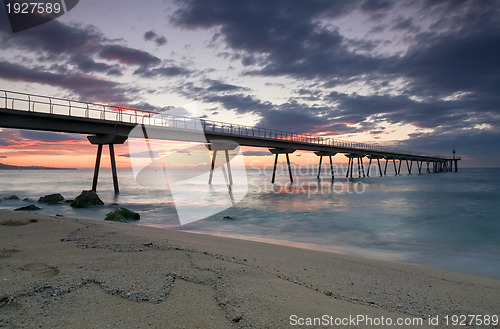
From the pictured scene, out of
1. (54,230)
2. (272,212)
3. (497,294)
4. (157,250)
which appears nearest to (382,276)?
(497,294)

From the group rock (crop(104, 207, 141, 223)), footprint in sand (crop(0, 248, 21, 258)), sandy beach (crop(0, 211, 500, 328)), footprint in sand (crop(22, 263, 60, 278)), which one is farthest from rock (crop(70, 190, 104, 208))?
footprint in sand (crop(22, 263, 60, 278))

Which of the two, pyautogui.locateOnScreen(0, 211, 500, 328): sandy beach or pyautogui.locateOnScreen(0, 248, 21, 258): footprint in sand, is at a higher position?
pyautogui.locateOnScreen(0, 248, 21, 258): footprint in sand

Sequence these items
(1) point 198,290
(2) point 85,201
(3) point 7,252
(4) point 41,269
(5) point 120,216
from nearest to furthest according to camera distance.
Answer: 1. (1) point 198,290
2. (4) point 41,269
3. (3) point 7,252
4. (5) point 120,216
5. (2) point 85,201

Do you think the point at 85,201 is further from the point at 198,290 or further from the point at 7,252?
the point at 198,290

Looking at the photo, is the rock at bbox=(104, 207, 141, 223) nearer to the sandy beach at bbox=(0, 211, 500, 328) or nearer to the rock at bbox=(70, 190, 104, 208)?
the sandy beach at bbox=(0, 211, 500, 328)

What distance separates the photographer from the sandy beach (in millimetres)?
2770

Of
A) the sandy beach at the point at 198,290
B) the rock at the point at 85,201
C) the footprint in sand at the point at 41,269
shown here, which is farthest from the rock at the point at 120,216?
the footprint in sand at the point at 41,269

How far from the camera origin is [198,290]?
3412 millimetres

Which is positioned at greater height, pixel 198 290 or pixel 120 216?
pixel 198 290

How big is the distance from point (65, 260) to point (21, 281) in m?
0.91

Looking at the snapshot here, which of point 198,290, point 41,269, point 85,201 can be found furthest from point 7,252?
point 85,201

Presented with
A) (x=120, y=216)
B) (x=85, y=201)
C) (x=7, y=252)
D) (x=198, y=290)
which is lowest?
(x=85, y=201)

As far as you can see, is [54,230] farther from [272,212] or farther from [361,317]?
[272,212]

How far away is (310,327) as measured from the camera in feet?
9.06
